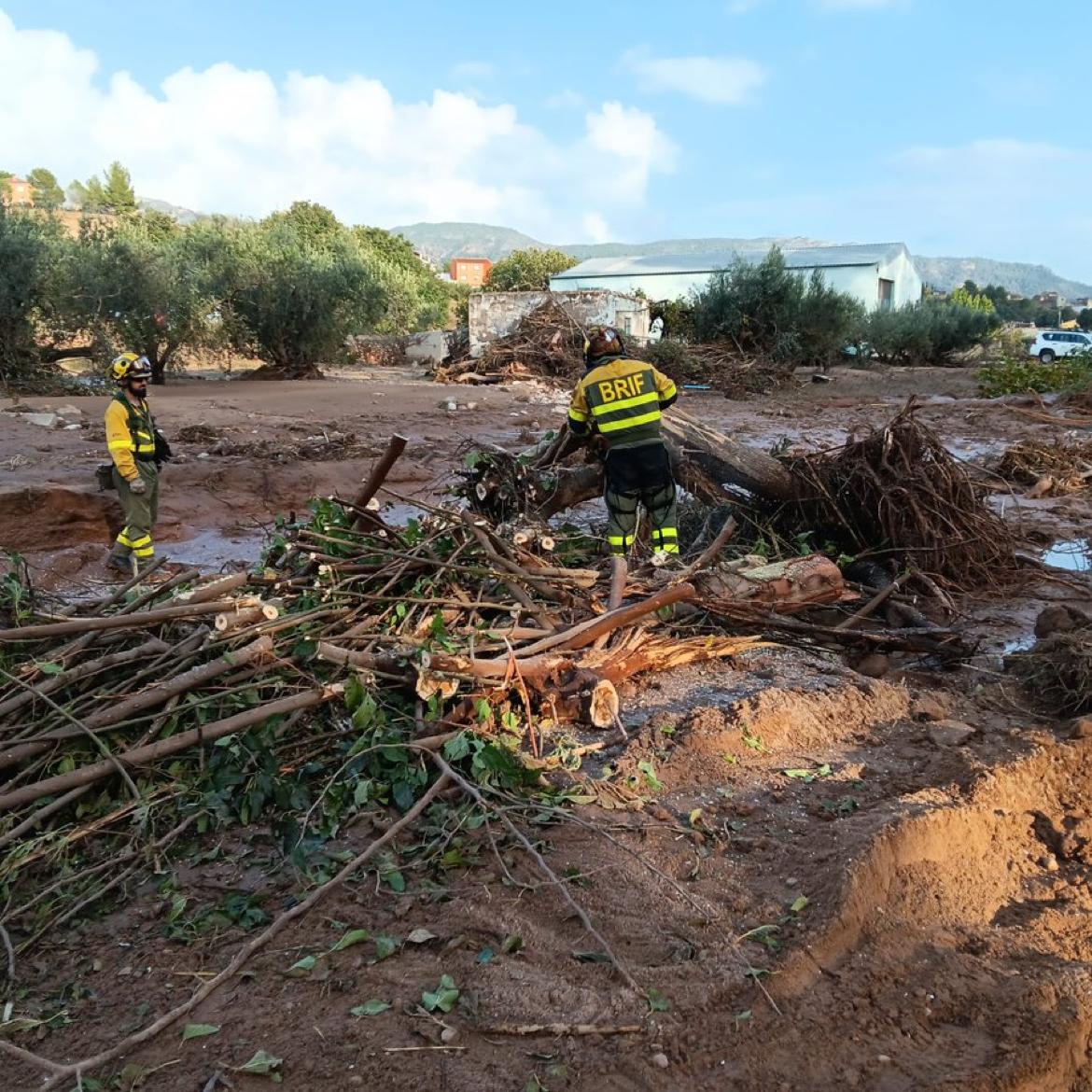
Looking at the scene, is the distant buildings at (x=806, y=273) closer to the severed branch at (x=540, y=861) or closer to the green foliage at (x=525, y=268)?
the green foliage at (x=525, y=268)

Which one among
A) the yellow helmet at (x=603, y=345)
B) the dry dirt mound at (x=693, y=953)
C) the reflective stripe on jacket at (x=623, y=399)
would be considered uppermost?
the yellow helmet at (x=603, y=345)

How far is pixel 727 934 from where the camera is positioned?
2520 mm

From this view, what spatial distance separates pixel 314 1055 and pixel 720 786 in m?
1.79

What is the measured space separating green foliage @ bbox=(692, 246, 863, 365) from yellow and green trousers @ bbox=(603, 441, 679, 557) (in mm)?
20255

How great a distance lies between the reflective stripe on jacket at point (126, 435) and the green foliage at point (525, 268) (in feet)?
134

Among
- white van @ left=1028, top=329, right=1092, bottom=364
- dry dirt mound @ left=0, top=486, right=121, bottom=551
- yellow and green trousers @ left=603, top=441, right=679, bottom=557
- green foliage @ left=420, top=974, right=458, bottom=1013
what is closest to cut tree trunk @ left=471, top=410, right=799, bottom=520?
yellow and green trousers @ left=603, top=441, right=679, bottom=557

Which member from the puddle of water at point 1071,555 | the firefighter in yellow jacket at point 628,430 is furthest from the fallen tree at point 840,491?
the puddle of water at point 1071,555

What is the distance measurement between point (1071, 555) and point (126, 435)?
25.4 feet

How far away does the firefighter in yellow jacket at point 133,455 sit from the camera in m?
6.62

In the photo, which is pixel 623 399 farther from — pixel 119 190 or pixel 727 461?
pixel 119 190

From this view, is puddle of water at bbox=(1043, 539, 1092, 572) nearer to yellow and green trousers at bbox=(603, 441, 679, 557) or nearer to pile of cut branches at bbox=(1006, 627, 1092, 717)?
pile of cut branches at bbox=(1006, 627, 1092, 717)

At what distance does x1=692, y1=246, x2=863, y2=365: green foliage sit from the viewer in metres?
25.2

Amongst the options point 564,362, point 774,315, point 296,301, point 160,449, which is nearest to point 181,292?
point 296,301

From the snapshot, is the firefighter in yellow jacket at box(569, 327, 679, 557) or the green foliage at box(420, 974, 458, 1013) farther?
the firefighter in yellow jacket at box(569, 327, 679, 557)
